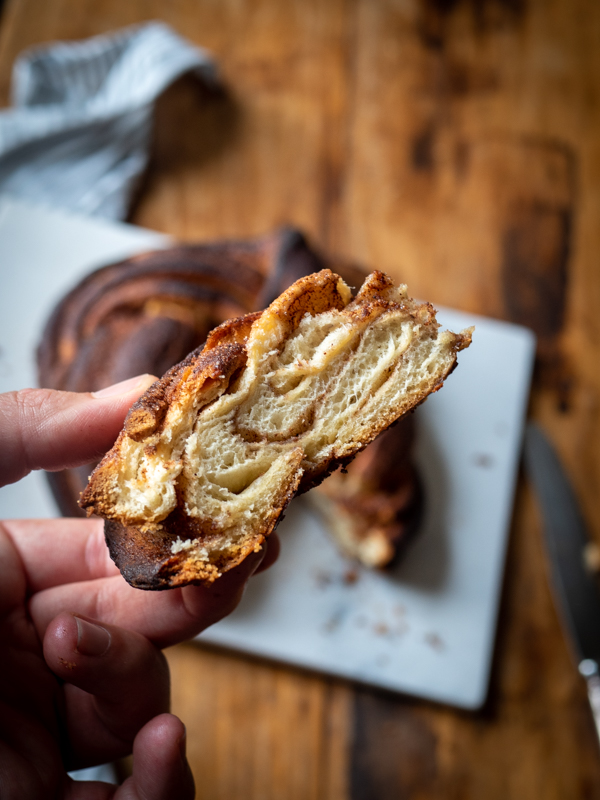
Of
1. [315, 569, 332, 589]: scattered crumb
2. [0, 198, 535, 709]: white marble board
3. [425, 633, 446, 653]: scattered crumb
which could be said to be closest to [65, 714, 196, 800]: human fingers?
[0, 198, 535, 709]: white marble board

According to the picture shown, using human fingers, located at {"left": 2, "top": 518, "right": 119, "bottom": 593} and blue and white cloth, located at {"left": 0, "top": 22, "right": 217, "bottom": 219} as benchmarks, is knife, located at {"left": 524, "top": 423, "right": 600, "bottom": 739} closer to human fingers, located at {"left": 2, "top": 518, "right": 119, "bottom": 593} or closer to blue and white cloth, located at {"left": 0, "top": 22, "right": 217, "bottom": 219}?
human fingers, located at {"left": 2, "top": 518, "right": 119, "bottom": 593}

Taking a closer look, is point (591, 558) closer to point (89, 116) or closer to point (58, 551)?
point (58, 551)

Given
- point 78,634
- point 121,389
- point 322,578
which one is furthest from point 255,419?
point 322,578

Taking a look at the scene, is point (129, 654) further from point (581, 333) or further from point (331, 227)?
point (581, 333)

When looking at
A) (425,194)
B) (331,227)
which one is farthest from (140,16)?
(425,194)

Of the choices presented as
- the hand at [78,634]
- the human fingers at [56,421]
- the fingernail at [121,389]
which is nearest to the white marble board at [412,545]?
the hand at [78,634]
